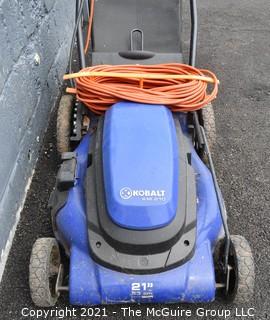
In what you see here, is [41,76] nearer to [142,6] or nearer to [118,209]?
[142,6]

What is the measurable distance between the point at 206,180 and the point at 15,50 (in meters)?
1.05

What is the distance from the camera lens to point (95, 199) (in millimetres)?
1691

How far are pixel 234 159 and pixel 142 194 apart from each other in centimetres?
108

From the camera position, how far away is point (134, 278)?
1.56 metres

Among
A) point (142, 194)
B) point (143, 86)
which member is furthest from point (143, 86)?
point (142, 194)

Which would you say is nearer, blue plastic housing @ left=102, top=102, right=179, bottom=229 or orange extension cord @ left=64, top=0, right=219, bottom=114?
blue plastic housing @ left=102, top=102, right=179, bottom=229

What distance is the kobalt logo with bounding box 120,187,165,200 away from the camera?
5.14ft

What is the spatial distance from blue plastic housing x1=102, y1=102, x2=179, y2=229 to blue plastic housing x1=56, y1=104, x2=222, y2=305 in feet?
0.53

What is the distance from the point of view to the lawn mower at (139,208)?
5.13 feet

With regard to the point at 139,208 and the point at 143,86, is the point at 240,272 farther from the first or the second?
the point at 143,86

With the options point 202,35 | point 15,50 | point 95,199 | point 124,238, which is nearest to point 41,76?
point 15,50

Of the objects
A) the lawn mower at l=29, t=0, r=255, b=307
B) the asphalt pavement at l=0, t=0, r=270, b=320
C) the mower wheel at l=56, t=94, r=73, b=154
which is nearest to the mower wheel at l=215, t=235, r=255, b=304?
the lawn mower at l=29, t=0, r=255, b=307

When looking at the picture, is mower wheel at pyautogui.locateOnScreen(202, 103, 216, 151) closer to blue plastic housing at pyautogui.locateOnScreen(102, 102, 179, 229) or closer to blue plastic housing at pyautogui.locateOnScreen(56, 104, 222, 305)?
blue plastic housing at pyautogui.locateOnScreen(102, 102, 179, 229)

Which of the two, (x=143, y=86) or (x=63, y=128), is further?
(x=63, y=128)
